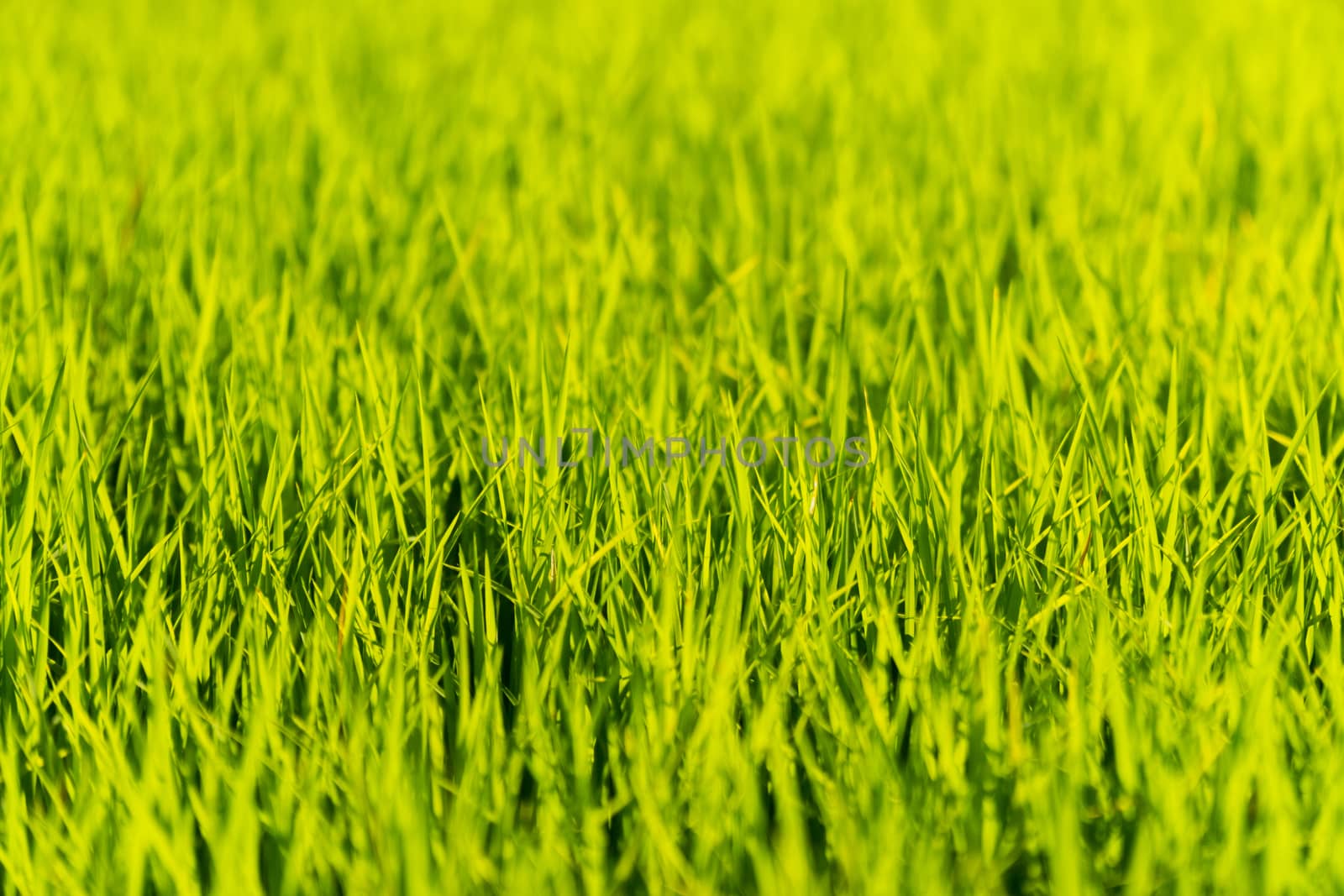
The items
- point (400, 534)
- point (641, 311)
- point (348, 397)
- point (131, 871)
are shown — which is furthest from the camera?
point (641, 311)

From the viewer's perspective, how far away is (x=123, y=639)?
3.86 ft

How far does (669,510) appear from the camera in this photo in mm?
1254

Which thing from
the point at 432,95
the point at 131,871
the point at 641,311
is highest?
the point at 432,95

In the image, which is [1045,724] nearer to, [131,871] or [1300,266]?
[131,871]

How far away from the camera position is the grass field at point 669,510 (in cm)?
101

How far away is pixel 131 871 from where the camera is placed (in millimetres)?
943

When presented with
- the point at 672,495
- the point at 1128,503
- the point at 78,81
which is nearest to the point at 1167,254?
the point at 1128,503

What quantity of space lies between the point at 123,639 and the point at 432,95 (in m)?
1.82

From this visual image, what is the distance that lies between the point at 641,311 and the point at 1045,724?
0.89 meters

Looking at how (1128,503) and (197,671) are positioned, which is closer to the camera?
(197,671)

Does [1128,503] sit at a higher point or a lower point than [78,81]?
lower

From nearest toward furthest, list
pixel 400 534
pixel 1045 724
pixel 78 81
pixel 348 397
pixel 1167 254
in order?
pixel 1045 724 → pixel 400 534 → pixel 348 397 → pixel 1167 254 → pixel 78 81

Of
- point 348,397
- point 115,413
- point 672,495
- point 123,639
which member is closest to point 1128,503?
point 672,495

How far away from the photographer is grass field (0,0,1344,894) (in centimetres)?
101
